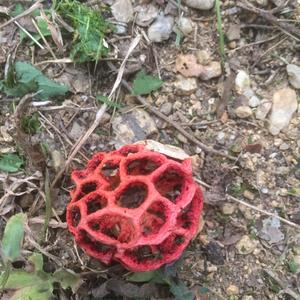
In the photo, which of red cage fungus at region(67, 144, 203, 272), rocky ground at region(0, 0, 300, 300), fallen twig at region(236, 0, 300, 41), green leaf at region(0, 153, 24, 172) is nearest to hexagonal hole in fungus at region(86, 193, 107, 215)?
red cage fungus at region(67, 144, 203, 272)

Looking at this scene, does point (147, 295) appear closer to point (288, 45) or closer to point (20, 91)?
point (20, 91)

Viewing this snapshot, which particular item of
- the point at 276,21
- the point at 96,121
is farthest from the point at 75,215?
the point at 276,21

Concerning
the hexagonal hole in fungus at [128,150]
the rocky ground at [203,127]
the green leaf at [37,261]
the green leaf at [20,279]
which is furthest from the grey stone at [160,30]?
the green leaf at [20,279]

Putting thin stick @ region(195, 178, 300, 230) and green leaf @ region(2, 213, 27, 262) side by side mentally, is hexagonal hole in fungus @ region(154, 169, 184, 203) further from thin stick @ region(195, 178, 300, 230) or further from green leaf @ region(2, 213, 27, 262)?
green leaf @ region(2, 213, 27, 262)

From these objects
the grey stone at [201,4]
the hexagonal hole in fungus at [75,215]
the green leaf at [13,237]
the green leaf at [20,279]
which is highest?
the grey stone at [201,4]

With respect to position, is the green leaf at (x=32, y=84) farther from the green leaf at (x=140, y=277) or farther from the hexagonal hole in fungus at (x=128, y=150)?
the green leaf at (x=140, y=277)

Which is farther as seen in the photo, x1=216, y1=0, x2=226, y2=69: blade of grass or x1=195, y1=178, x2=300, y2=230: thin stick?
x1=216, y1=0, x2=226, y2=69: blade of grass

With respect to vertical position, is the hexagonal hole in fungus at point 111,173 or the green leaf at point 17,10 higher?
the green leaf at point 17,10

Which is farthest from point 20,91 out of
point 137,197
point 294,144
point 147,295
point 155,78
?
point 294,144
